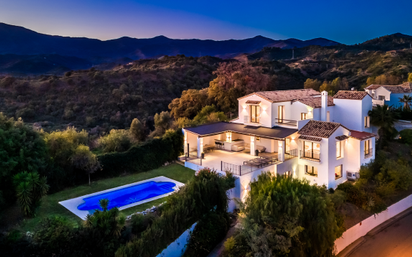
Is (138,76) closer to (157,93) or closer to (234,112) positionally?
(157,93)

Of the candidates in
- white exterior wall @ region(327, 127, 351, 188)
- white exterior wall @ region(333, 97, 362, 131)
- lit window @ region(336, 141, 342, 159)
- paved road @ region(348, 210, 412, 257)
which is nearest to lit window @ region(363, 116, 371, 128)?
white exterior wall @ region(333, 97, 362, 131)

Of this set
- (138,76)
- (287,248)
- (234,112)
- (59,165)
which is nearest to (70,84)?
(138,76)

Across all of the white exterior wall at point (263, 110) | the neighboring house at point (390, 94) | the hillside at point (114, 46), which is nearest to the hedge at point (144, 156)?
the white exterior wall at point (263, 110)

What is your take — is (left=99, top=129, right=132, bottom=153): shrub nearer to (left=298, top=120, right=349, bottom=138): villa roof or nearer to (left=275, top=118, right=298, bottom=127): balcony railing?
(left=275, top=118, right=298, bottom=127): balcony railing

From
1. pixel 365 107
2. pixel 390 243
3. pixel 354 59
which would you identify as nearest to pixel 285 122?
pixel 365 107

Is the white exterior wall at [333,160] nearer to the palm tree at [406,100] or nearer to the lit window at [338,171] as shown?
the lit window at [338,171]

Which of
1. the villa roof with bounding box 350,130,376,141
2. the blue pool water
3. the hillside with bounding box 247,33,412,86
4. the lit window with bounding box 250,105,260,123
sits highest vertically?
the hillside with bounding box 247,33,412,86
